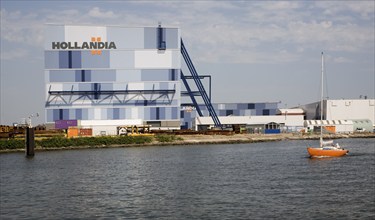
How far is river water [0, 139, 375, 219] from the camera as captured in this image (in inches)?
1146

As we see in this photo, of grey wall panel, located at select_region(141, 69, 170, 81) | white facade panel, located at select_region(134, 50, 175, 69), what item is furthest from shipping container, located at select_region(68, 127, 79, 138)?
white facade panel, located at select_region(134, 50, 175, 69)

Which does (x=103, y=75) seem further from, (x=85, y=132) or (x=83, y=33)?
(x=85, y=132)

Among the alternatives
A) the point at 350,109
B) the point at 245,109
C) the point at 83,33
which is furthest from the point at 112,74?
the point at 350,109

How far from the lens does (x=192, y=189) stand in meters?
36.9

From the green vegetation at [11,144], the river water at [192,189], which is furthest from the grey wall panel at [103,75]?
the river water at [192,189]

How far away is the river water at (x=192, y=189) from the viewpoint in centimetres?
2911

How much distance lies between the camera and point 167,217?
28.0 m

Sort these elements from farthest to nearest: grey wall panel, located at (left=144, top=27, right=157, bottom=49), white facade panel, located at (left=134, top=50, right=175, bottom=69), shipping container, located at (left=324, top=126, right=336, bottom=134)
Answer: shipping container, located at (left=324, top=126, right=336, bottom=134), grey wall panel, located at (left=144, top=27, right=157, bottom=49), white facade panel, located at (left=134, top=50, right=175, bottom=69)

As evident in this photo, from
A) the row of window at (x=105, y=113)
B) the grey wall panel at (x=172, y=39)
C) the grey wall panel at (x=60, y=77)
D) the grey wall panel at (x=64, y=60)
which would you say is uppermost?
the grey wall panel at (x=172, y=39)

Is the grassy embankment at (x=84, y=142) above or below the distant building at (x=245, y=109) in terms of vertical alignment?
below

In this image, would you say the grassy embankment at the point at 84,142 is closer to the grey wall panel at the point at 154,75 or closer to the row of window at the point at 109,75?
the grey wall panel at the point at 154,75

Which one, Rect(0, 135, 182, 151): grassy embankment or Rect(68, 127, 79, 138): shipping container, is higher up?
Rect(68, 127, 79, 138): shipping container

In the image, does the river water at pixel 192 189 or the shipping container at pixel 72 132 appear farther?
the shipping container at pixel 72 132

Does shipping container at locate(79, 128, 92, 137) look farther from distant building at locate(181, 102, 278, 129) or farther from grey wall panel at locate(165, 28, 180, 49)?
distant building at locate(181, 102, 278, 129)
